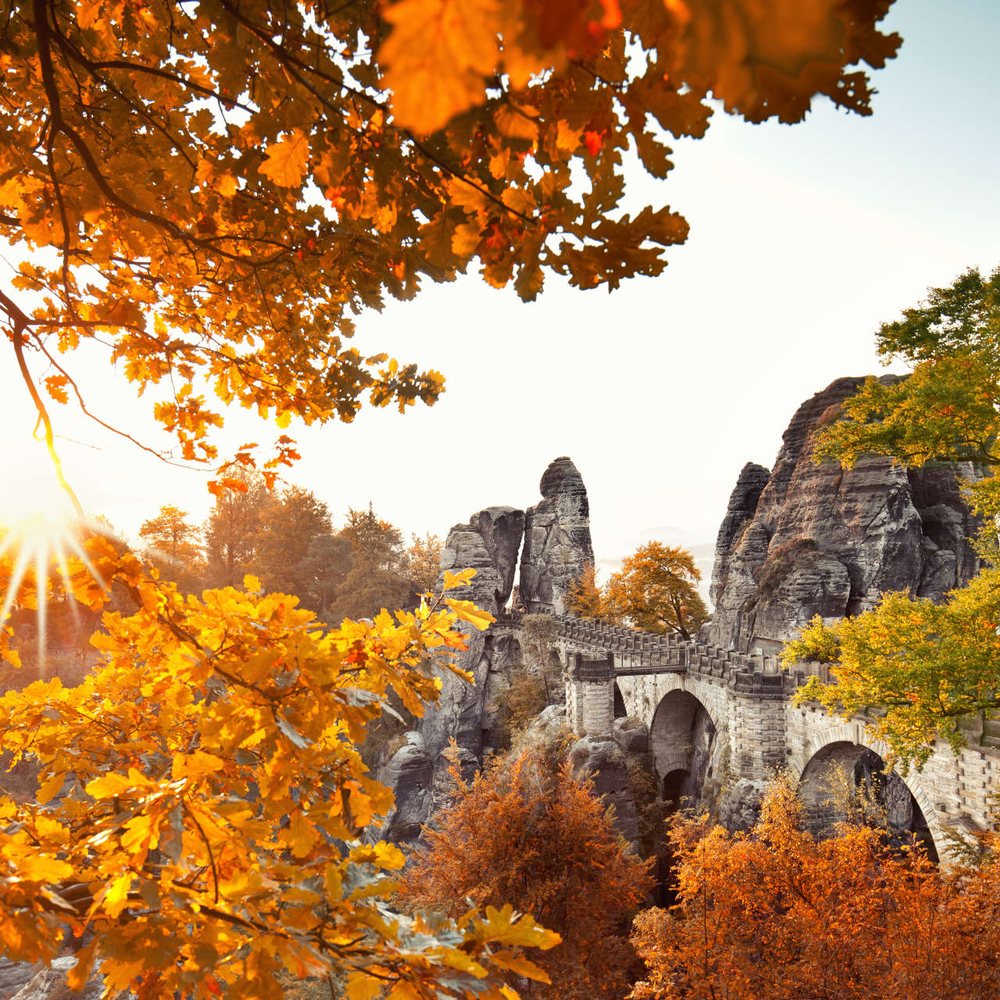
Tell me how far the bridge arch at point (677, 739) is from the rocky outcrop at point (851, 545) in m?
3.51

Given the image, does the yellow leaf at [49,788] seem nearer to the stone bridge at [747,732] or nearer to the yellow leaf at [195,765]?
the yellow leaf at [195,765]

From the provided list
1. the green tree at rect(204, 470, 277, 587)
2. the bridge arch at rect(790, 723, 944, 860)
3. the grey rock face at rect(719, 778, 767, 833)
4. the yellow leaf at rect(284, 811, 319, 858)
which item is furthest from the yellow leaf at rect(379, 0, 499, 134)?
the green tree at rect(204, 470, 277, 587)

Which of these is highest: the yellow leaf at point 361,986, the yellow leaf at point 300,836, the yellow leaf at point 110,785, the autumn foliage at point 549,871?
the yellow leaf at point 110,785

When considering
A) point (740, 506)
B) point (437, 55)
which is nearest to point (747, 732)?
point (740, 506)

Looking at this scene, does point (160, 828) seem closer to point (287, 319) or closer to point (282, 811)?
point (282, 811)

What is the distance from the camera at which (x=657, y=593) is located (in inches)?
1248

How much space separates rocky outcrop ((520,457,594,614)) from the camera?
32.5m

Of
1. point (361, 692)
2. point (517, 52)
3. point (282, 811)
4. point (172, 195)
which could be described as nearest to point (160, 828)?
point (282, 811)

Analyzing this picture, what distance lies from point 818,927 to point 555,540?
2465 centimetres

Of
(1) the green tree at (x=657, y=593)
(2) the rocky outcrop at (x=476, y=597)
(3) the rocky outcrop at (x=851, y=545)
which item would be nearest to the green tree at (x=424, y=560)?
(2) the rocky outcrop at (x=476, y=597)

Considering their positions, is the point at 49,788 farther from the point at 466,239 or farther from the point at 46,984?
the point at 46,984

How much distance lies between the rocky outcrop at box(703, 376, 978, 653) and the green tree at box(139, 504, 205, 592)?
2810 centimetres

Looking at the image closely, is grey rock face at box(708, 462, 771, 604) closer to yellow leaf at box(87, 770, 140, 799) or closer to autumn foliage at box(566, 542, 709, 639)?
autumn foliage at box(566, 542, 709, 639)

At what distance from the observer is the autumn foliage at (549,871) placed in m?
9.98
